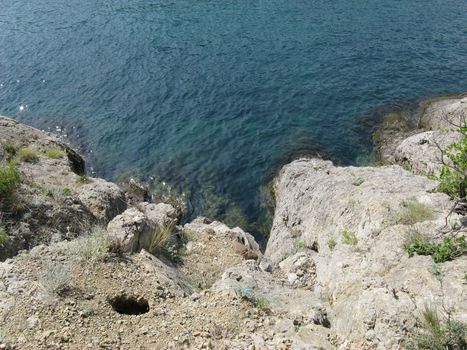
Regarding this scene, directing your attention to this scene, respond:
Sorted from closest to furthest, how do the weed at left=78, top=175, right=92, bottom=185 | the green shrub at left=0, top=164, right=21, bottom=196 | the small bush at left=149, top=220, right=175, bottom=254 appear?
the small bush at left=149, top=220, right=175, bottom=254 < the green shrub at left=0, top=164, right=21, bottom=196 < the weed at left=78, top=175, right=92, bottom=185

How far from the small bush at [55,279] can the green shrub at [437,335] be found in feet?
26.9

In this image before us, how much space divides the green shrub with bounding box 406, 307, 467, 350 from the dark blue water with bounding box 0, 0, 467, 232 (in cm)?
1616

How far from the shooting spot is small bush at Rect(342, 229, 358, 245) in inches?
537

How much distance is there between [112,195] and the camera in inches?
803

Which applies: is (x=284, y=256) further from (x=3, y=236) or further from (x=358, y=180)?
(x=3, y=236)

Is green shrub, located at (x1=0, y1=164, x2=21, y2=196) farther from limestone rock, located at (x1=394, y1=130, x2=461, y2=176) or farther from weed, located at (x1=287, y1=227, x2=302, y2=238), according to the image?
limestone rock, located at (x1=394, y1=130, x2=461, y2=176)

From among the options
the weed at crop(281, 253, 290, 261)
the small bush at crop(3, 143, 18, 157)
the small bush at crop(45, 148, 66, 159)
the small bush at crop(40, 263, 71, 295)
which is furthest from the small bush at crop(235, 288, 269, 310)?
the small bush at crop(45, 148, 66, 159)

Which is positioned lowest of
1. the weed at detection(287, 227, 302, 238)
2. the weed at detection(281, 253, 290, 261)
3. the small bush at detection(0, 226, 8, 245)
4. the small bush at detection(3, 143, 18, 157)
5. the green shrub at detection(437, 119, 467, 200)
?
the weed at detection(281, 253, 290, 261)

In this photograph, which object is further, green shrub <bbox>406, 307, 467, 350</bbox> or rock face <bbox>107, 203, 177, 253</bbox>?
rock face <bbox>107, 203, 177, 253</bbox>

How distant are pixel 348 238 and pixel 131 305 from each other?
6.96m

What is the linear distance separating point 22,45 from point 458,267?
45.8m

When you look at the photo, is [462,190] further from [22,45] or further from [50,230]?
[22,45]

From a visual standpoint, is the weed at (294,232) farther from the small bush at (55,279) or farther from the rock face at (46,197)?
the small bush at (55,279)

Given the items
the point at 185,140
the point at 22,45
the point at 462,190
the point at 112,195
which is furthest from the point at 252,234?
the point at 22,45
